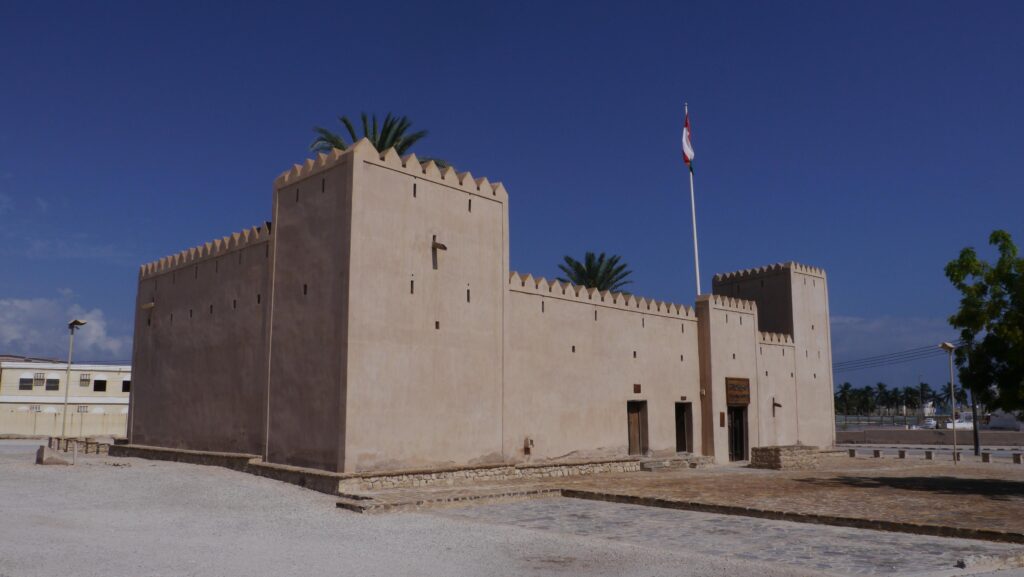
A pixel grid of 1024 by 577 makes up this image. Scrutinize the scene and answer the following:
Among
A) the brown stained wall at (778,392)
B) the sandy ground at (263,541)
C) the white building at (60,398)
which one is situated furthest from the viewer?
the white building at (60,398)

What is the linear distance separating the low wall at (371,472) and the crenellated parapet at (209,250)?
194 inches

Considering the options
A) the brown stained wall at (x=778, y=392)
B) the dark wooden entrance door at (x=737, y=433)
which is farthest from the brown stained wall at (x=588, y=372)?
the brown stained wall at (x=778, y=392)

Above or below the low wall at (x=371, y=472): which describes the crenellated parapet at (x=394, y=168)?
above

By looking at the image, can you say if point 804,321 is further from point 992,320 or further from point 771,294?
point 992,320

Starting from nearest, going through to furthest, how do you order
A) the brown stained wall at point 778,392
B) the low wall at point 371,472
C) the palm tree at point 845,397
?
the low wall at point 371,472
the brown stained wall at point 778,392
the palm tree at point 845,397

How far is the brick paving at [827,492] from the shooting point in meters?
11.9

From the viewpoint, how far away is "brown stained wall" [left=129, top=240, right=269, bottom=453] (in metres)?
17.7

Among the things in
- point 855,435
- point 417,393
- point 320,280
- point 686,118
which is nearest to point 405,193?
point 320,280

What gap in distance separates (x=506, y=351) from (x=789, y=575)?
1130cm

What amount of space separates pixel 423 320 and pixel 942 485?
1238 centimetres

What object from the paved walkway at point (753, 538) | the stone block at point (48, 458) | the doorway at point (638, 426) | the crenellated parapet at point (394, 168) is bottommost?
the paved walkway at point (753, 538)

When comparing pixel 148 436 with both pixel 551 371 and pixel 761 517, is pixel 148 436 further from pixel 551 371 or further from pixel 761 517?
→ pixel 761 517

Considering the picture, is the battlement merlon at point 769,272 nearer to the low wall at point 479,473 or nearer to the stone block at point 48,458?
the low wall at point 479,473

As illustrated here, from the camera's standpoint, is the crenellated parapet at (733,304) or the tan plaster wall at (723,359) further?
the crenellated parapet at (733,304)
